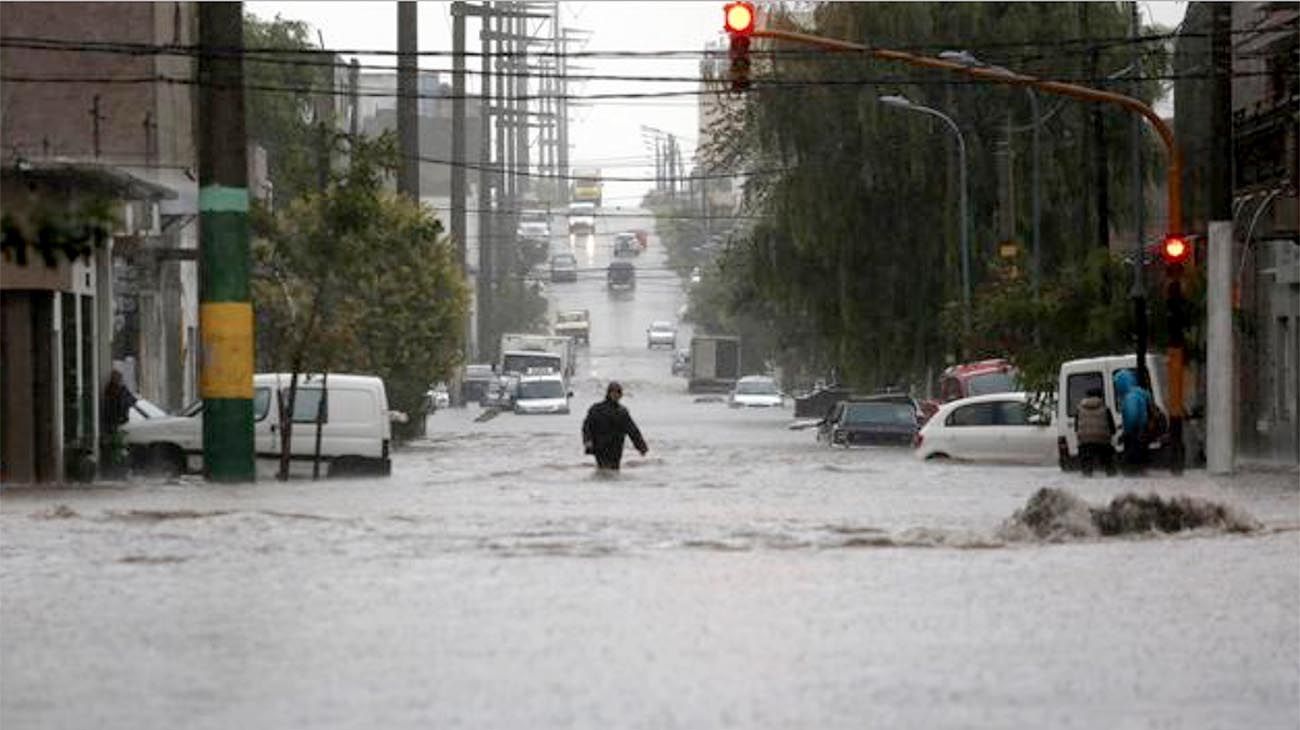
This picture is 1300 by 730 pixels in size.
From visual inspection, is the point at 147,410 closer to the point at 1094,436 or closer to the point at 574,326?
the point at 1094,436

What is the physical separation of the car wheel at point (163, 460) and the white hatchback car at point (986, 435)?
1161 cm

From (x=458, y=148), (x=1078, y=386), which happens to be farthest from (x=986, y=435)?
(x=458, y=148)

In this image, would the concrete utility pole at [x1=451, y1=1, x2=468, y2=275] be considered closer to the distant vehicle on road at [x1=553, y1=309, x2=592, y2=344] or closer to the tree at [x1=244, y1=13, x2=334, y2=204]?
the tree at [x1=244, y1=13, x2=334, y2=204]

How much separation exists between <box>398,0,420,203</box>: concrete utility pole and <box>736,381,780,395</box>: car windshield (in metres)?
39.4

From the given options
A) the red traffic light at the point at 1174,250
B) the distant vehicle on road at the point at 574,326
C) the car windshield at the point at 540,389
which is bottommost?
the car windshield at the point at 540,389

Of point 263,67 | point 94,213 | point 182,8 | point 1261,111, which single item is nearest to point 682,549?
point 94,213

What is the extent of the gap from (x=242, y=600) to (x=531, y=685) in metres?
5.62

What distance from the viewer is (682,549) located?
26078 millimetres

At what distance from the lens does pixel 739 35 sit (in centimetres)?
3438

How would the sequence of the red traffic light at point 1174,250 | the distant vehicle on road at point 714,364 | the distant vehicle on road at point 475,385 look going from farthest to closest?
the distant vehicle on road at point 714,364 → the distant vehicle on road at point 475,385 → the red traffic light at point 1174,250

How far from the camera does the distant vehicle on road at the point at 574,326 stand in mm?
164250

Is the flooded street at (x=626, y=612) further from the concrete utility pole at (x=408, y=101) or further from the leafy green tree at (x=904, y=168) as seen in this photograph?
the leafy green tree at (x=904, y=168)

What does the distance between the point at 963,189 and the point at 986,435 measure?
13835 millimetres

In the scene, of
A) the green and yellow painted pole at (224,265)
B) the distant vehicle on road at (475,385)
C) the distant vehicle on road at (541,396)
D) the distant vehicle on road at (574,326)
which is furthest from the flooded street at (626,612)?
the distant vehicle on road at (574,326)
